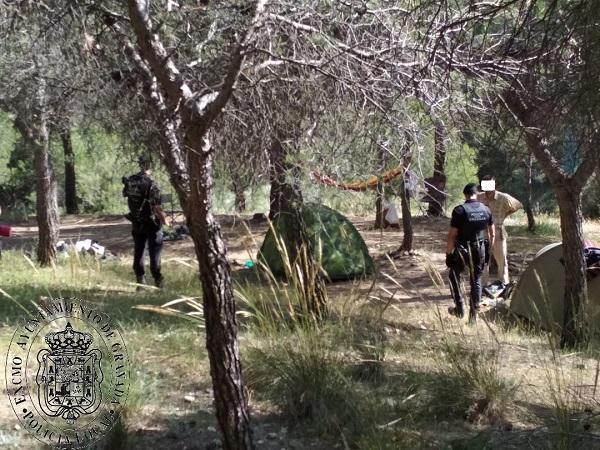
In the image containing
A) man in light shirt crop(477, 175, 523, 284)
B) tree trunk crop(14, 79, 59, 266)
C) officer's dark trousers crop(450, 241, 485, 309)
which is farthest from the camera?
tree trunk crop(14, 79, 59, 266)

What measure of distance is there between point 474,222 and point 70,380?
4391 millimetres

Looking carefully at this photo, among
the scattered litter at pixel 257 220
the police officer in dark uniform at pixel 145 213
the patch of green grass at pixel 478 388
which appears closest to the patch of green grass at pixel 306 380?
the patch of green grass at pixel 478 388

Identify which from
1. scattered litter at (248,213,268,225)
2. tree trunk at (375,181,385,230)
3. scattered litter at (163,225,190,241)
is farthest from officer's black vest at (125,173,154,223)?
scattered litter at (248,213,268,225)

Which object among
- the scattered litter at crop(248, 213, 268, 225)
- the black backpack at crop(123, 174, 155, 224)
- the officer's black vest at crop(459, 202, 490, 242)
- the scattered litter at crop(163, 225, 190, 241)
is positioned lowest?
the scattered litter at crop(163, 225, 190, 241)

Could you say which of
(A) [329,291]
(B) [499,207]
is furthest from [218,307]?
(B) [499,207]

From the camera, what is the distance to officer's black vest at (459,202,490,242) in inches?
277

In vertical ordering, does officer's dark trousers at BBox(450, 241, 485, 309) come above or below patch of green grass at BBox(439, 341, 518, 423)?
above

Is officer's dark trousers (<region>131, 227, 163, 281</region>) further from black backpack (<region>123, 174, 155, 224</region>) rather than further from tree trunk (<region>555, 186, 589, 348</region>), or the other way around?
tree trunk (<region>555, 186, 589, 348</region>)

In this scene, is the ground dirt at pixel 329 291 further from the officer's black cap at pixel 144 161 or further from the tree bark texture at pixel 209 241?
the officer's black cap at pixel 144 161

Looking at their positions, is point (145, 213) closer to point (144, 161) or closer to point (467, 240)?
point (144, 161)

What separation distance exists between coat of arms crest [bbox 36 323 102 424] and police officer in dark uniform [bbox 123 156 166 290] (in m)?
3.31

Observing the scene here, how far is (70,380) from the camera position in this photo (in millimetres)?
3961

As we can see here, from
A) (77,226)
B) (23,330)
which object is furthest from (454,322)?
(77,226)

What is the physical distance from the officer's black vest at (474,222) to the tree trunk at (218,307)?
173 inches
